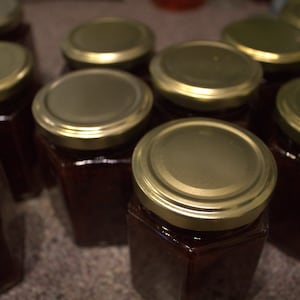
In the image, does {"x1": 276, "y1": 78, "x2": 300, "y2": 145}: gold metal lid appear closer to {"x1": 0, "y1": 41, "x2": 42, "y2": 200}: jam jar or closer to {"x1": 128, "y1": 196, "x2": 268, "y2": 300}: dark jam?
{"x1": 128, "y1": 196, "x2": 268, "y2": 300}: dark jam

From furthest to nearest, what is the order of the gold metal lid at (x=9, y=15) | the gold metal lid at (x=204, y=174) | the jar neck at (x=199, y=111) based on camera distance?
1. the gold metal lid at (x=9, y=15)
2. the jar neck at (x=199, y=111)
3. the gold metal lid at (x=204, y=174)

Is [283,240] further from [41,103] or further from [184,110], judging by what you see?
[41,103]

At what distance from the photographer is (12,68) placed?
45 cm

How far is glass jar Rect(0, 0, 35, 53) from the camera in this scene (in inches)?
20.7

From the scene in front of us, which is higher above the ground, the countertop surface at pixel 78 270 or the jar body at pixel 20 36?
the jar body at pixel 20 36

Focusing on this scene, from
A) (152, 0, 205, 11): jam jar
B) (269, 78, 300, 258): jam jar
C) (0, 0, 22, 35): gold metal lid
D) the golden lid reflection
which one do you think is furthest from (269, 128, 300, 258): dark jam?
(152, 0, 205, 11): jam jar

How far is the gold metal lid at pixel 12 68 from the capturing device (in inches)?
16.9

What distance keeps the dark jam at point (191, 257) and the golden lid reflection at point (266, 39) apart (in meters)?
0.20

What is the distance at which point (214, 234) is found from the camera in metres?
0.33

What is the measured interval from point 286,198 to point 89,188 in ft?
0.64

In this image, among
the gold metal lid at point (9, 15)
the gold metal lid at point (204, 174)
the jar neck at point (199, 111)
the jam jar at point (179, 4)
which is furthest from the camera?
the jam jar at point (179, 4)

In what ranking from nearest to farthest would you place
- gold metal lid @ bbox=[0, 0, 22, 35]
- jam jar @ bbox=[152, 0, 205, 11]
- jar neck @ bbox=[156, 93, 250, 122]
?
1. jar neck @ bbox=[156, 93, 250, 122]
2. gold metal lid @ bbox=[0, 0, 22, 35]
3. jam jar @ bbox=[152, 0, 205, 11]

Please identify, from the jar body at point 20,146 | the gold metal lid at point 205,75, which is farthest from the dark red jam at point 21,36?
the gold metal lid at point 205,75

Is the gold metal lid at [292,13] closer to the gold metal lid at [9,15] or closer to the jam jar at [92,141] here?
the jam jar at [92,141]
